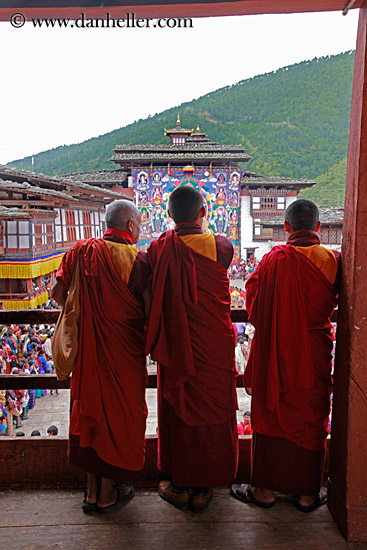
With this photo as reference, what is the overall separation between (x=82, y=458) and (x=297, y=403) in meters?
0.88

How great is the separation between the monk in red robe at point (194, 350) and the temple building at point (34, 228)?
6.05 m

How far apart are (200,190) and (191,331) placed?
14041mm

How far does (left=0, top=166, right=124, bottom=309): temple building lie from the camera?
7.80 meters

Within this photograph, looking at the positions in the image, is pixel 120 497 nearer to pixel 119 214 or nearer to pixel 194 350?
pixel 194 350

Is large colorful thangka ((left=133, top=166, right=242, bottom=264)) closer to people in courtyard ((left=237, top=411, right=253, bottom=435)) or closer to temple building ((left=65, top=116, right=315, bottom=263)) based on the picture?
temple building ((left=65, top=116, right=315, bottom=263))

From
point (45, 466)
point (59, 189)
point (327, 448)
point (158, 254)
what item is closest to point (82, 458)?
point (45, 466)

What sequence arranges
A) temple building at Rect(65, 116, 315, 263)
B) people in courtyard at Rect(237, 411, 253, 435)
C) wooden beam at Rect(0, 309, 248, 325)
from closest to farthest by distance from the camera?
wooden beam at Rect(0, 309, 248, 325)
people in courtyard at Rect(237, 411, 253, 435)
temple building at Rect(65, 116, 315, 263)

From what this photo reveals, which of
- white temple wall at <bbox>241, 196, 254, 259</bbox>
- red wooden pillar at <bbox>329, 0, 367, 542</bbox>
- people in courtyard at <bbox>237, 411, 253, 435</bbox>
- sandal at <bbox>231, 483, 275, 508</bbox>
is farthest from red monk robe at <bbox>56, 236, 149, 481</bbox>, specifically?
white temple wall at <bbox>241, 196, 254, 259</bbox>

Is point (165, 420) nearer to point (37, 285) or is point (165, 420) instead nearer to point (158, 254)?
point (158, 254)

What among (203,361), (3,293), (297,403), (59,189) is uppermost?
(59,189)

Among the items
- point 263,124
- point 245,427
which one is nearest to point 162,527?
point 245,427

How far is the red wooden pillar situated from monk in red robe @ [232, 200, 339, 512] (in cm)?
9

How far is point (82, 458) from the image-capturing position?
156 centimetres

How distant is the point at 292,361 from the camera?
149 cm
